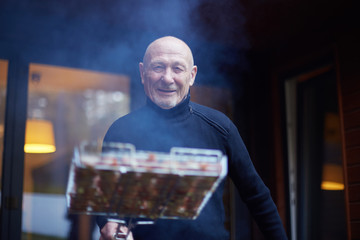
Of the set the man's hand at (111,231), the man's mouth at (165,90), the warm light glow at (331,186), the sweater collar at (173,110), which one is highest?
the man's mouth at (165,90)

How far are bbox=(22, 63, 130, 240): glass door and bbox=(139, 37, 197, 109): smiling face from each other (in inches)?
129

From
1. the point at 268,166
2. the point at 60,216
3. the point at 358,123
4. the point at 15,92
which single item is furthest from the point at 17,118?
the point at 358,123

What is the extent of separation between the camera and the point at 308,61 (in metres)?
4.87

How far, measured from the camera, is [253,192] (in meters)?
1.86

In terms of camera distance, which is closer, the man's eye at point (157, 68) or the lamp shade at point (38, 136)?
the man's eye at point (157, 68)

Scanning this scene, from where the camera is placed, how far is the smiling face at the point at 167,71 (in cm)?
187

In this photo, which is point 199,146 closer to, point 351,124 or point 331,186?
point 351,124

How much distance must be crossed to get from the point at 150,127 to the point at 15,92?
2.81m

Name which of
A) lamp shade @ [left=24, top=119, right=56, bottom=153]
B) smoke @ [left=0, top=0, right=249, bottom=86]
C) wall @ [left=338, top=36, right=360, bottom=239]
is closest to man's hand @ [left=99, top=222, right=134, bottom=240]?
smoke @ [left=0, top=0, right=249, bottom=86]

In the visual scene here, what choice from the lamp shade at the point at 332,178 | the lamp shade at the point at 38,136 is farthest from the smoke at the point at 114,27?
the lamp shade at the point at 332,178

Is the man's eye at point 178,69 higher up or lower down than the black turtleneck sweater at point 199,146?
higher up

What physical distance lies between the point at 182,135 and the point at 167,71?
305 mm

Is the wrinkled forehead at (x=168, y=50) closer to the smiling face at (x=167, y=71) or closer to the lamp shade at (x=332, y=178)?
the smiling face at (x=167, y=71)

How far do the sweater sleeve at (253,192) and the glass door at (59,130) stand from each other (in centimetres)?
346
